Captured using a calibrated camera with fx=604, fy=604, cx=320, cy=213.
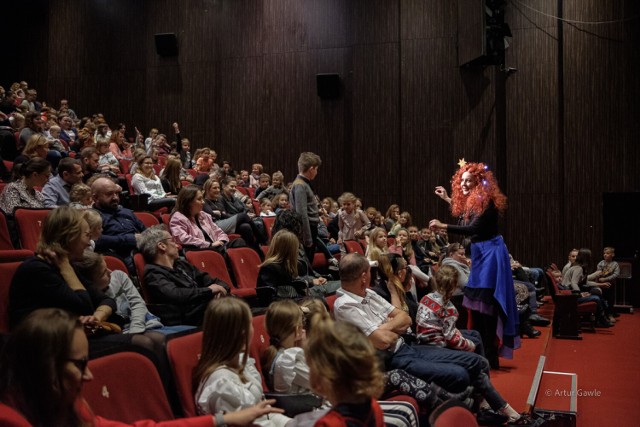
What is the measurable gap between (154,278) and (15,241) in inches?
44.4

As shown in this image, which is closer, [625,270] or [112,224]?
[112,224]

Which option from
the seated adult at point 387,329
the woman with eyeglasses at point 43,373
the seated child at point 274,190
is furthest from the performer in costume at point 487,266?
the seated child at point 274,190

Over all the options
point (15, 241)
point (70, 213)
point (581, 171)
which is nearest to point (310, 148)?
point (581, 171)

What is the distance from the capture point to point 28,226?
3.73 metres

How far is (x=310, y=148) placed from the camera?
1079 cm

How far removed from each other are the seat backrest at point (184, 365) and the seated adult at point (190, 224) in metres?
2.25

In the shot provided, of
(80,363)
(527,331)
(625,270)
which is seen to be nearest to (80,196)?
(80,363)

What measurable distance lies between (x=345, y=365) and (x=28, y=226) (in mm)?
2870

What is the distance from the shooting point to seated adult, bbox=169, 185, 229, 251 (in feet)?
14.6

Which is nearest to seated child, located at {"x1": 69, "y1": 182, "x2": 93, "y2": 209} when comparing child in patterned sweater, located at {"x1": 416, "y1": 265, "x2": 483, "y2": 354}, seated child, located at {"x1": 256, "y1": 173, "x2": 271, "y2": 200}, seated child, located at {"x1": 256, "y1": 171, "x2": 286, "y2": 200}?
child in patterned sweater, located at {"x1": 416, "y1": 265, "x2": 483, "y2": 354}

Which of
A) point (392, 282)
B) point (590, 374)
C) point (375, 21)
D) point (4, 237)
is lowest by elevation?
point (590, 374)

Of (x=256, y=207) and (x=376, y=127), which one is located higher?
(x=376, y=127)

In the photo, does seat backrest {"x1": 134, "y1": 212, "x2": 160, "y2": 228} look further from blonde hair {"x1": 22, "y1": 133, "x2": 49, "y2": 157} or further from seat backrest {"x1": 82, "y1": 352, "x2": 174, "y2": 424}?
seat backrest {"x1": 82, "y1": 352, "x2": 174, "y2": 424}

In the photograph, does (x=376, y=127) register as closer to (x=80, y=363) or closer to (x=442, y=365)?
(x=442, y=365)
